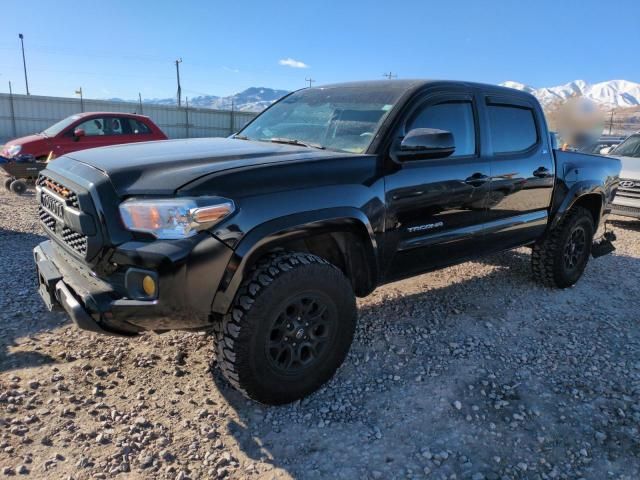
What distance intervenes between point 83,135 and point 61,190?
29.0 feet

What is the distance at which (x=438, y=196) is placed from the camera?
339cm

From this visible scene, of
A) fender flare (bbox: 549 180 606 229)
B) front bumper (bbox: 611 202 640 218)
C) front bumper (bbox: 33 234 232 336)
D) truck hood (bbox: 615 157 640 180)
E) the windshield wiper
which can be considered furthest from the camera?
truck hood (bbox: 615 157 640 180)

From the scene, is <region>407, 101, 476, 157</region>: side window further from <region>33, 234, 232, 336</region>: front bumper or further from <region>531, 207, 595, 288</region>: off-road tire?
<region>33, 234, 232, 336</region>: front bumper

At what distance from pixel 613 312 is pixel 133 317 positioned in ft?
13.8

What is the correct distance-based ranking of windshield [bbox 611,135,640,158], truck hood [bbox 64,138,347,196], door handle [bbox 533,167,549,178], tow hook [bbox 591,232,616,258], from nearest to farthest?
truck hood [bbox 64,138,347,196] → door handle [bbox 533,167,549,178] → tow hook [bbox 591,232,616,258] → windshield [bbox 611,135,640,158]

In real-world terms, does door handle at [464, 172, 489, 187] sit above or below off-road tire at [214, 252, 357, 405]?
above

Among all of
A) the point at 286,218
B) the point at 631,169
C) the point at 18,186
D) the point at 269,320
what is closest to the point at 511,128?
the point at 286,218

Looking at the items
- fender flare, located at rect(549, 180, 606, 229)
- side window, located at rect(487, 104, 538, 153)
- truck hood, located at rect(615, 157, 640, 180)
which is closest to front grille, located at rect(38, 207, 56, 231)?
side window, located at rect(487, 104, 538, 153)

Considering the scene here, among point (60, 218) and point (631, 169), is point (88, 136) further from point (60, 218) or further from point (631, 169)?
point (631, 169)

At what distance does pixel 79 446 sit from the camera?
7.91 ft

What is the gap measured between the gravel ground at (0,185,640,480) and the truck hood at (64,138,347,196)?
1.27 meters

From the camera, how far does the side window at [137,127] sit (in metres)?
11.3

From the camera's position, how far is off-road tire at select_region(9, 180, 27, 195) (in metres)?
9.73

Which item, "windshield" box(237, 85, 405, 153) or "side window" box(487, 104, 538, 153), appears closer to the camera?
"windshield" box(237, 85, 405, 153)
